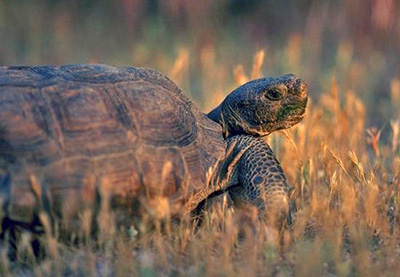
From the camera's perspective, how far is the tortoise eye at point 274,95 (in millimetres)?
4113

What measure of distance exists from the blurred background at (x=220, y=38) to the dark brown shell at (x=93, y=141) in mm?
3298

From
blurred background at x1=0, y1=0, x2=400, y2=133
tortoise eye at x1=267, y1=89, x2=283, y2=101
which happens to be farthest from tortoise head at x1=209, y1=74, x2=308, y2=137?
blurred background at x1=0, y1=0, x2=400, y2=133

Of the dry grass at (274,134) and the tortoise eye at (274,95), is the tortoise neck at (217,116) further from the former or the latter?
the dry grass at (274,134)

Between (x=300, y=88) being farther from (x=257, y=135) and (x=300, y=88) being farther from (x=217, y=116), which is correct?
(x=217, y=116)

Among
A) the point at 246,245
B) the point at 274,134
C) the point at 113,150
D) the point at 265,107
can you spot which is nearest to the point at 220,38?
the point at 274,134

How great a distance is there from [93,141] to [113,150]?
0.11 meters

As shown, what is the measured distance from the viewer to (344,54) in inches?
331

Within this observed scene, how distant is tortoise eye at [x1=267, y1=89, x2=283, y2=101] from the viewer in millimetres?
4113

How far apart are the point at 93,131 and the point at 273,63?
5687mm

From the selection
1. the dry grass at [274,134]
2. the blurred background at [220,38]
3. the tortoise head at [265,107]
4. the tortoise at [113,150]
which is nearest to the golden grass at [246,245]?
the dry grass at [274,134]

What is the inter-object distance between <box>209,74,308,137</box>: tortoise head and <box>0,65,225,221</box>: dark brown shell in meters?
0.49

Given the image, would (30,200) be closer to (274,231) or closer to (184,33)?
(274,231)

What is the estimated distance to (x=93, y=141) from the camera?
339cm

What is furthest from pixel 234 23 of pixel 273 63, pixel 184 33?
pixel 273 63
